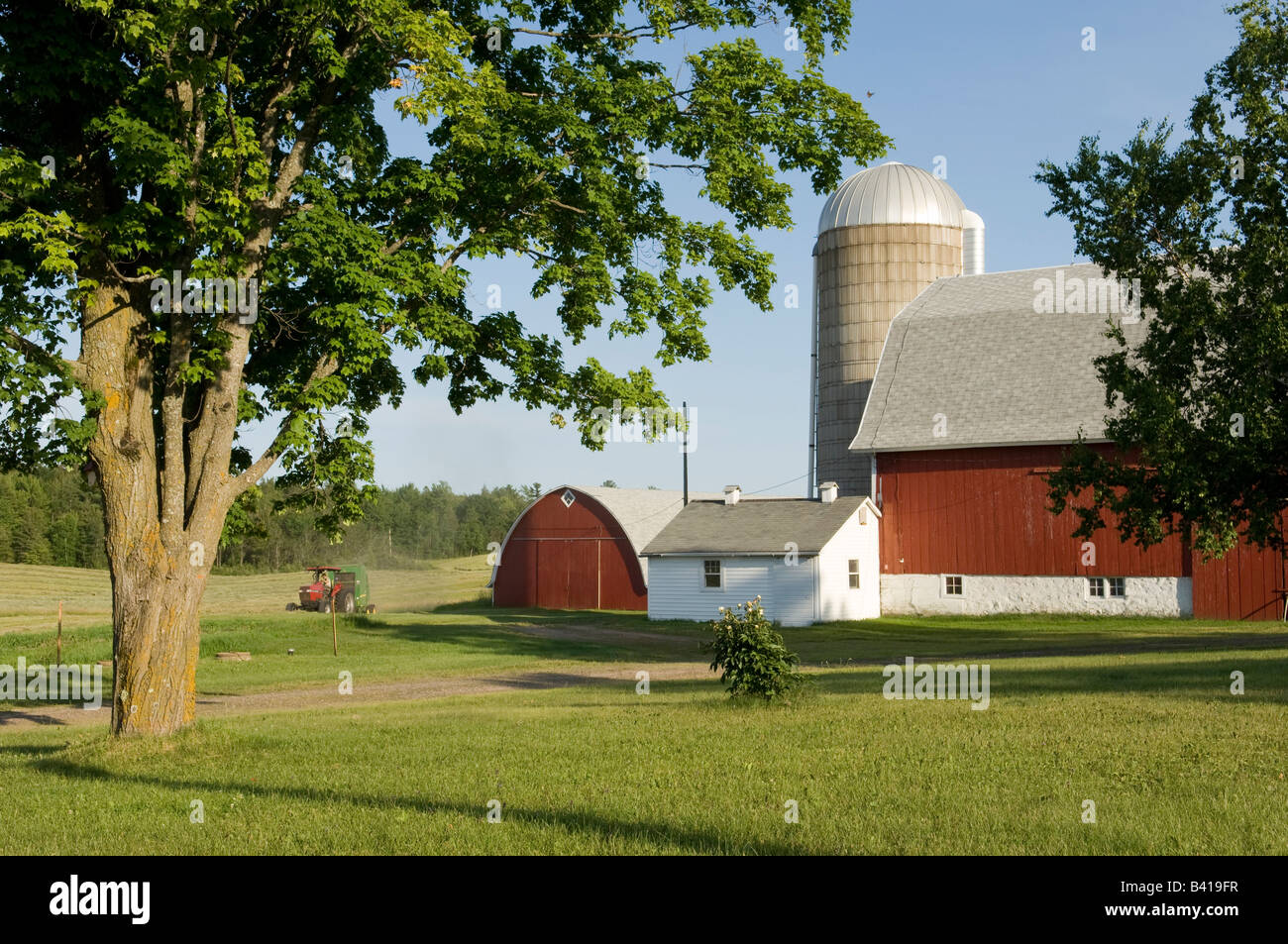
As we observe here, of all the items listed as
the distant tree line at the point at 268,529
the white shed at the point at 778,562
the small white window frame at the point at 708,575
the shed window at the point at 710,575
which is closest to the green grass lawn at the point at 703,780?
the white shed at the point at 778,562

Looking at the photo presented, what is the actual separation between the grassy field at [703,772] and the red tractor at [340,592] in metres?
32.3

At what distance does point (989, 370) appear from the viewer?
144 feet

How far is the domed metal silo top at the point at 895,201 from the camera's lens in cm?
5200

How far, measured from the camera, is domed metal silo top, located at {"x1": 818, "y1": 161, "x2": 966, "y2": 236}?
52000 mm

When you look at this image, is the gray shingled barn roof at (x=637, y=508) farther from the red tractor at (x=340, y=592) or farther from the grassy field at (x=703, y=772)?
the grassy field at (x=703, y=772)

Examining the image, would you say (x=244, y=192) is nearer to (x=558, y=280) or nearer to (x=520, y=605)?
(x=558, y=280)

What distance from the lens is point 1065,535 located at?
40.2 meters

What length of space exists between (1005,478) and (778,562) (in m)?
8.71

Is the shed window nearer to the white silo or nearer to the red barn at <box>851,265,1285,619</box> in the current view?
the red barn at <box>851,265,1285,619</box>

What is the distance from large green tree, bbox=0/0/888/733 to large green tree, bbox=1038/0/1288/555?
7.42m

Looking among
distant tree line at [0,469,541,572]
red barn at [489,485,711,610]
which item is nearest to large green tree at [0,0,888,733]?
red barn at [489,485,711,610]
